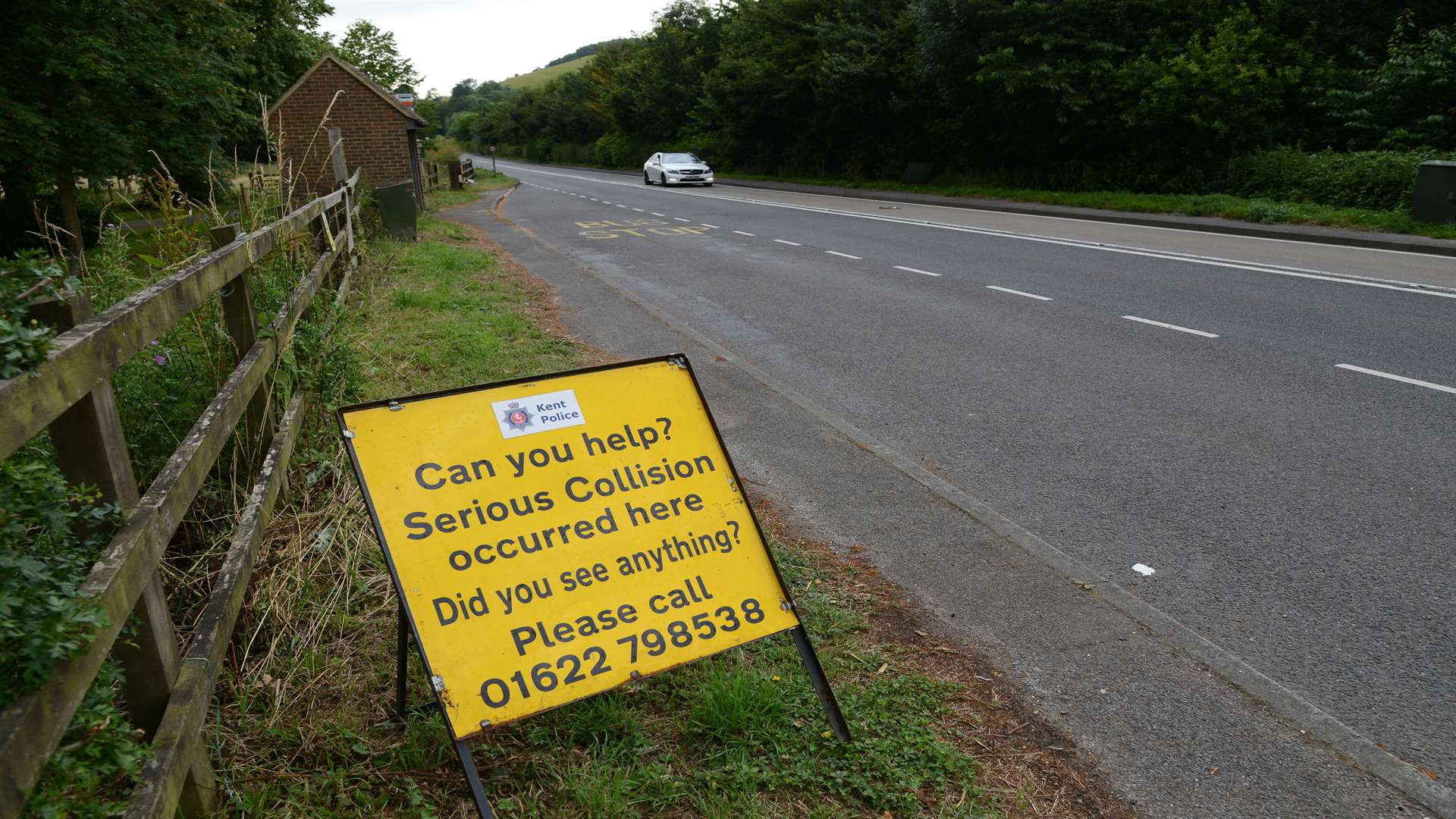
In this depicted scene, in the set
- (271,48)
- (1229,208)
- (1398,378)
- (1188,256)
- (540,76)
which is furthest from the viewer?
(540,76)

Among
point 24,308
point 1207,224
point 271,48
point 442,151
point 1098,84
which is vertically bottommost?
point 1207,224

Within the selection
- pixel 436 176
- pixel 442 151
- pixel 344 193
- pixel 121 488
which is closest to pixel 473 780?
pixel 121 488

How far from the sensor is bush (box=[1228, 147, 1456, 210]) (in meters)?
16.2

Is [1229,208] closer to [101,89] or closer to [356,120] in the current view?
[356,120]

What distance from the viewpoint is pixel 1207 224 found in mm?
16844

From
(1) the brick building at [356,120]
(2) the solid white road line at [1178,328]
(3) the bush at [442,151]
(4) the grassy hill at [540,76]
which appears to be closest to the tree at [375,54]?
(3) the bush at [442,151]

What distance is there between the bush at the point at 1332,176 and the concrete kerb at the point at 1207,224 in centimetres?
199

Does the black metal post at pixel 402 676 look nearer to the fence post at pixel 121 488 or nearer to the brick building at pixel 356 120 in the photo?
the fence post at pixel 121 488

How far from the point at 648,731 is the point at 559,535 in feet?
2.24

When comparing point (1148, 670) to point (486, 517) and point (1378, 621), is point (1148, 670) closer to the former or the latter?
point (1378, 621)

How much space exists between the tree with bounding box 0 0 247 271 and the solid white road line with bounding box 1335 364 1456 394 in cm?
1588

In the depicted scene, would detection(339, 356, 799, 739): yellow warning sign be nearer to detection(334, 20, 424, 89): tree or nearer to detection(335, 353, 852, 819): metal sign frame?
detection(335, 353, 852, 819): metal sign frame

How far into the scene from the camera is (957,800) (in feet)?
8.72

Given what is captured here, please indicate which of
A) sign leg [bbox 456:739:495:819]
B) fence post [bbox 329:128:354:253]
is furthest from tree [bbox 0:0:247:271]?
sign leg [bbox 456:739:495:819]
